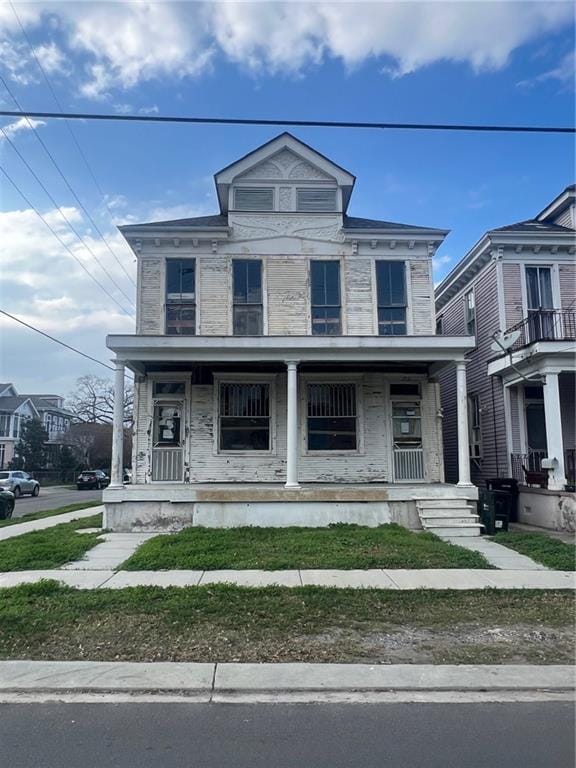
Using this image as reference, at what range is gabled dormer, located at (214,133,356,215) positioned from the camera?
14.8m

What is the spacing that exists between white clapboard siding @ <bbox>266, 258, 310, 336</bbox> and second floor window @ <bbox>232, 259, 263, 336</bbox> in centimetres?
30

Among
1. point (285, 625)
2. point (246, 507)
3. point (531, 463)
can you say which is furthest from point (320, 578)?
point (531, 463)

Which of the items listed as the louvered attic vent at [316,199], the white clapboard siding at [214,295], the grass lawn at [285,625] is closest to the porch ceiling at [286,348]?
the white clapboard siding at [214,295]

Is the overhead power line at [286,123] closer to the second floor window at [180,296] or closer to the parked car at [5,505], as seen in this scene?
the second floor window at [180,296]

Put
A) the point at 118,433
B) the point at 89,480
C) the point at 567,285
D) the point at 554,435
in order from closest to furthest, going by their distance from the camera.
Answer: the point at 118,433
the point at 554,435
the point at 567,285
the point at 89,480

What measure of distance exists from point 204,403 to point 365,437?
4.21 m

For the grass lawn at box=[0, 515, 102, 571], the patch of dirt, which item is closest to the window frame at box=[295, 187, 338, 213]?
the grass lawn at box=[0, 515, 102, 571]

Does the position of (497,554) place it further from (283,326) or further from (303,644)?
(283,326)

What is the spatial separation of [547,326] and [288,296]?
282 inches

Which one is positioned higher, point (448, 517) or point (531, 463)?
point (531, 463)

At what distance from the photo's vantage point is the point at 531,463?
1446 cm

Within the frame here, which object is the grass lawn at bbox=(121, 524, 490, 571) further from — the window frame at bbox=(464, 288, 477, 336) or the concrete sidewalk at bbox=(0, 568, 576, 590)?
the window frame at bbox=(464, 288, 477, 336)

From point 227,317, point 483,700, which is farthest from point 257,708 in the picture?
point 227,317

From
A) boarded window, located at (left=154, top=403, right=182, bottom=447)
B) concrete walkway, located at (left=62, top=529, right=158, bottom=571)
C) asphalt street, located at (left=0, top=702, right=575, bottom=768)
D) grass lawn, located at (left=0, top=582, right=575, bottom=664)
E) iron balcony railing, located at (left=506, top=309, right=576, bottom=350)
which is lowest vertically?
asphalt street, located at (left=0, top=702, right=575, bottom=768)
